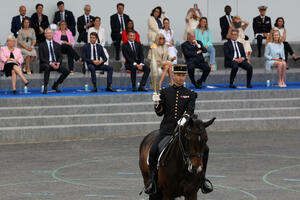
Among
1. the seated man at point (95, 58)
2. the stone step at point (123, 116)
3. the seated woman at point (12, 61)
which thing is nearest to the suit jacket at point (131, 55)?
the seated man at point (95, 58)

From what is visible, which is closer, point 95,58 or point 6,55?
point 6,55

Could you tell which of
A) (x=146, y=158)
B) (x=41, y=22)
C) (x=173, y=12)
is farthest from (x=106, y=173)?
(x=173, y=12)

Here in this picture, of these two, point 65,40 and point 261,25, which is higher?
point 261,25

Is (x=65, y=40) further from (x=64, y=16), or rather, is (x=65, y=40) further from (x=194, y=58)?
(x=194, y=58)

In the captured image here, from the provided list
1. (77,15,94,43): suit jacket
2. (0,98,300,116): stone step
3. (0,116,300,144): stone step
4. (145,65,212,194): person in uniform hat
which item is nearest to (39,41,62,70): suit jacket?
(0,98,300,116): stone step

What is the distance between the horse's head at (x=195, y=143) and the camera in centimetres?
848

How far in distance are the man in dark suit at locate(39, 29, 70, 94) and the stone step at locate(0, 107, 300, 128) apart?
1958mm

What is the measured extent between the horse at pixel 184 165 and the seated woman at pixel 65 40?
42.3 feet

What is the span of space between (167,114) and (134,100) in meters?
10.0

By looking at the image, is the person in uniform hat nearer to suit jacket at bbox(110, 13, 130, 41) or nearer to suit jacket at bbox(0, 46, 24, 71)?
suit jacket at bbox(0, 46, 24, 71)

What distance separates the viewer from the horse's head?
8.48 m

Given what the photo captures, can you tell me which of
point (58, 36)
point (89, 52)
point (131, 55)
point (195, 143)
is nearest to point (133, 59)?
point (131, 55)

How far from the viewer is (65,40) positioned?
22984mm

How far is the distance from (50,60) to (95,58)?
140cm
